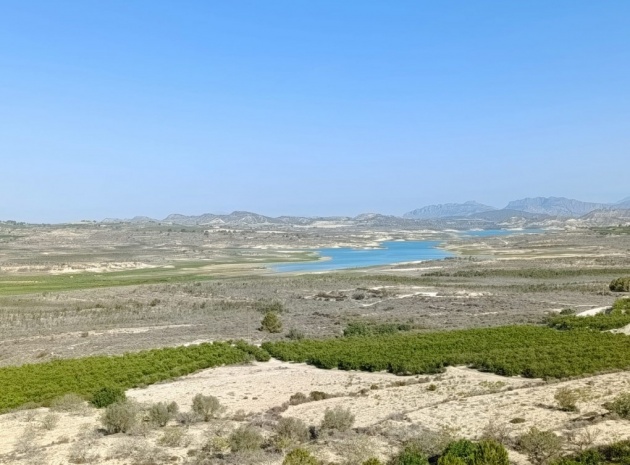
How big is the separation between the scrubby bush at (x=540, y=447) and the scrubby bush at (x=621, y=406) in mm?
3135

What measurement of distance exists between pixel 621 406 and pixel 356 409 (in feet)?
28.4

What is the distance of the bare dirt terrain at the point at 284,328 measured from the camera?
16.8 meters

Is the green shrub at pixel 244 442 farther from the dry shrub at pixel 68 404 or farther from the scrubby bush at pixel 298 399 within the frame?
the dry shrub at pixel 68 404

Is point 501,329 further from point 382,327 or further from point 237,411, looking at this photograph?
point 237,411

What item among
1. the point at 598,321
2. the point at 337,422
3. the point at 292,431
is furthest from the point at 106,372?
the point at 598,321

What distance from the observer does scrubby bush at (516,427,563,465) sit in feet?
46.2

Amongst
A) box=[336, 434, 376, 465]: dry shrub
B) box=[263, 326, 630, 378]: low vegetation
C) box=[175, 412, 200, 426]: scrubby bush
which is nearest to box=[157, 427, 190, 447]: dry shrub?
box=[175, 412, 200, 426]: scrubby bush

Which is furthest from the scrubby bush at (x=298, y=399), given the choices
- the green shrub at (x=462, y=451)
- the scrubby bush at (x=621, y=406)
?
the scrubby bush at (x=621, y=406)

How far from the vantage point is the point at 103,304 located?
5841 centimetres

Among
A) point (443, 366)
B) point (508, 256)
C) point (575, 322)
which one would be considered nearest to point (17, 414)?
point (443, 366)

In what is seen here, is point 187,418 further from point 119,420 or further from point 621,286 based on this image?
point 621,286

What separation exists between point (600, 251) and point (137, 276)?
8810 cm

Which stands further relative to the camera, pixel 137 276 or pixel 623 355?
pixel 137 276

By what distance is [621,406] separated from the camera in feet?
55.0
